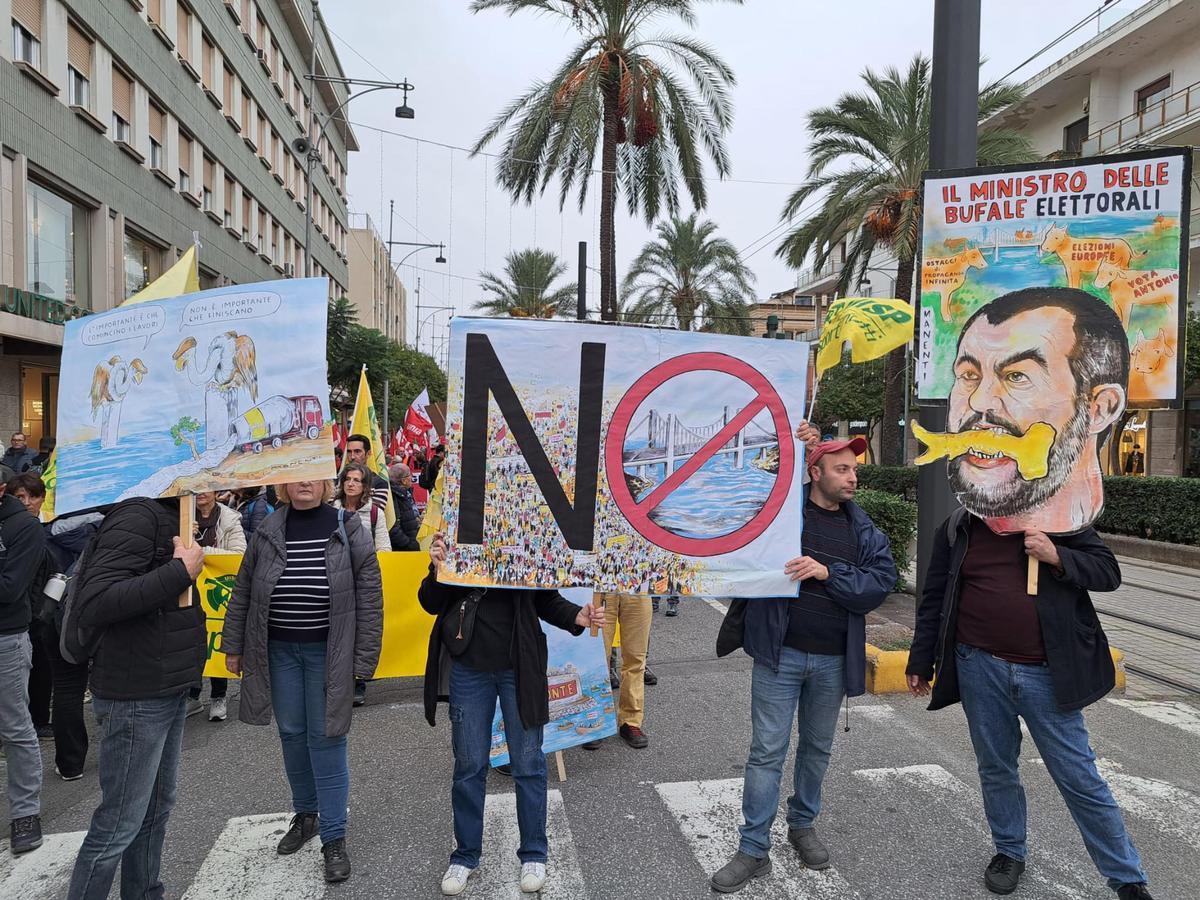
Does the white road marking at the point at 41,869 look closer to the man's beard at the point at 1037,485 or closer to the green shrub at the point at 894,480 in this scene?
the man's beard at the point at 1037,485

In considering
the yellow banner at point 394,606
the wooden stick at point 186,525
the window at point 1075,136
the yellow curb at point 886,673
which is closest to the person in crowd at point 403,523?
the yellow banner at point 394,606

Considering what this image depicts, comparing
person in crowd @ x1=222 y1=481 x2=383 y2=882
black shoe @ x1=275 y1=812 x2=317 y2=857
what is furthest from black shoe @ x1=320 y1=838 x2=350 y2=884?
black shoe @ x1=275 y1=812 x2=317 y2=857

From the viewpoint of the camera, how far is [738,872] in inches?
130

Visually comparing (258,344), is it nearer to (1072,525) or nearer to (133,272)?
(1072,525)

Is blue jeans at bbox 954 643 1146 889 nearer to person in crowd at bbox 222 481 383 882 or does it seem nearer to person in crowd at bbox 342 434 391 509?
person in crowd at bbox 222 481 383 882

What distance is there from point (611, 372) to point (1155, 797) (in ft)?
12.5

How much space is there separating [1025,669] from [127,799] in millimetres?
3535

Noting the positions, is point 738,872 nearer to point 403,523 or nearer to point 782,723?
point 782,723

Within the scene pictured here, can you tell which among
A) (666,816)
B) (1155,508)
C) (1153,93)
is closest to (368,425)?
(666,816)

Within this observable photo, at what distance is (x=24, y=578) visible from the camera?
362 cm

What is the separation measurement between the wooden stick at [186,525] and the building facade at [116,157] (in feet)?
42.2

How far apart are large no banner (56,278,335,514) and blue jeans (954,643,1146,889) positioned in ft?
9.56

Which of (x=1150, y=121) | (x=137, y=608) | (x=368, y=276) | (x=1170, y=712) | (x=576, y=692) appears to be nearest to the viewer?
(x=137, y=608)

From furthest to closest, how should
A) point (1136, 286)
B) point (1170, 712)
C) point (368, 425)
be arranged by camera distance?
point (368, 425) < point (1170, 712) < point (1136, 286)
